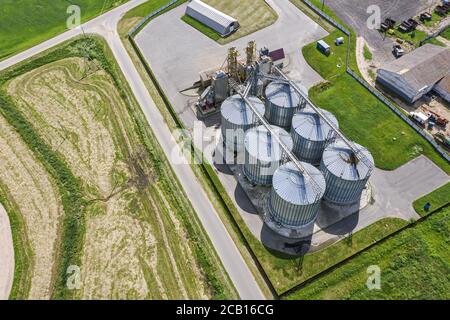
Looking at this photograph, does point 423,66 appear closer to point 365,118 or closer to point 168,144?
point 365,118

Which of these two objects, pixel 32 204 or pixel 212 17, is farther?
pixel 212 17

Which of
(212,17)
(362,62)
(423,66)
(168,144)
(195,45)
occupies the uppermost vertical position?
(212,17)

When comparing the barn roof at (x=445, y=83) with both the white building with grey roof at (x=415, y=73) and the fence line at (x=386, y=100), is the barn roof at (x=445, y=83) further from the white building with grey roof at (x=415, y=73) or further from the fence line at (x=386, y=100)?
the fence line at (x=386, y=100)

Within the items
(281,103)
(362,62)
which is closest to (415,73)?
(362,62)

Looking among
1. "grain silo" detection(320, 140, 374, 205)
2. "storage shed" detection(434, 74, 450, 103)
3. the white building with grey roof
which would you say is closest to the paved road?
"grain silo" detection(320, 140, 374, 205)

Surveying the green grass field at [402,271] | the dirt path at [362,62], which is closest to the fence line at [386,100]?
the dirt path at [362,62]
